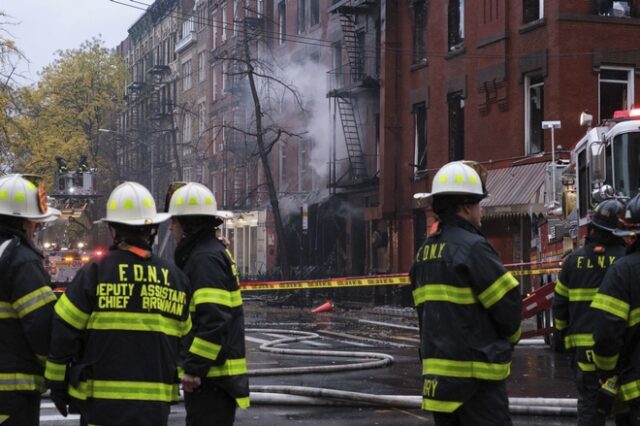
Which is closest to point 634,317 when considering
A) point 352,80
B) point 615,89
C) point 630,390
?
point 630,390

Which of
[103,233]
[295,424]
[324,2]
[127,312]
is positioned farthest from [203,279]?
[103,233]

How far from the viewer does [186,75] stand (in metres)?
58.0

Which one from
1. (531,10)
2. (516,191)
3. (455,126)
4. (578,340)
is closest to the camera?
(578,340)

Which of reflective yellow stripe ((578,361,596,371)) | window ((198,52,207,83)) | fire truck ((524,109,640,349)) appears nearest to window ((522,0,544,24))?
fire truck ((524,109,640,349))

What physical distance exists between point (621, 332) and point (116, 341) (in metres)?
2.61

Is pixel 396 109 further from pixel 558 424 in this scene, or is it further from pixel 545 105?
pixel 558 424

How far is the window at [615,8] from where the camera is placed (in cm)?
2355

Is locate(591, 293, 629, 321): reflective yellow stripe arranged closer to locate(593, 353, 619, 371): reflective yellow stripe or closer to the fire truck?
locate(593, 353, 619, 371): reflective yellow stripe

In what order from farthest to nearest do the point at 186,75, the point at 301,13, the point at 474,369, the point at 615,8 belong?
the point at 186,75
the point at 301,13
the point at 615,8
the point at 474,369

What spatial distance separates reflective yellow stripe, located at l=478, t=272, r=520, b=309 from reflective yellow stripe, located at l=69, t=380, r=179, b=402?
5.47 ft

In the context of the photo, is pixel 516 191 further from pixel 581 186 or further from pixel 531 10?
pixel 581 186

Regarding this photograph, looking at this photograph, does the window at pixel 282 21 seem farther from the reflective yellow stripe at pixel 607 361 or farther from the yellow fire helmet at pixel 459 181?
the reflective yellow stripe at pixel 607 361

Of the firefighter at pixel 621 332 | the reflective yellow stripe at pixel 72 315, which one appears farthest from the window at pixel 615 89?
the reflective yellow stripe at pixel 72 315

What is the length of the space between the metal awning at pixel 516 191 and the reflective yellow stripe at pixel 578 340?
49.0ft
